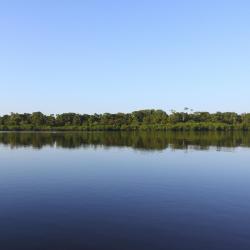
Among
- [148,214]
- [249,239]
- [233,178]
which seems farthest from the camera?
[233,178]

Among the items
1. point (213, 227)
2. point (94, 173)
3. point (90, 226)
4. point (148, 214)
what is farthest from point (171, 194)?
point (94, 173)

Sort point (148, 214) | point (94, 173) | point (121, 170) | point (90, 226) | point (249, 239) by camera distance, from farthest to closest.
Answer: point (121, 170) → point (94, 173) → point (148, 214) → point (90, 226) → point (249, 239)

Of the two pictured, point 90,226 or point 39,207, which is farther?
point 39,207

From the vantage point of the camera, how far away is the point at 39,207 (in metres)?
30.4

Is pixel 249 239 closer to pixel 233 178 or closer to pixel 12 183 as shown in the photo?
pixel 233 178

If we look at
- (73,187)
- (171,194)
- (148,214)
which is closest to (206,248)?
(148,214)

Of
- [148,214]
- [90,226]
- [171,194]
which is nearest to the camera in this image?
[90,226]

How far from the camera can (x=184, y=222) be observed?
2625 cm

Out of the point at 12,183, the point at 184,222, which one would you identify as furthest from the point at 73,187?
the point at 184,222

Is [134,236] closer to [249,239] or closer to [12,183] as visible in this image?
[249,239]

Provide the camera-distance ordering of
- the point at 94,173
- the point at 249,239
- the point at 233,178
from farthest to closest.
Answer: the point at 94,173 → the point at 233,178 → the point at 249,239

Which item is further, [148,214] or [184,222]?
[148,214]

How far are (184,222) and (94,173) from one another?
1043 inches

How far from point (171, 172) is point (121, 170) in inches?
316
